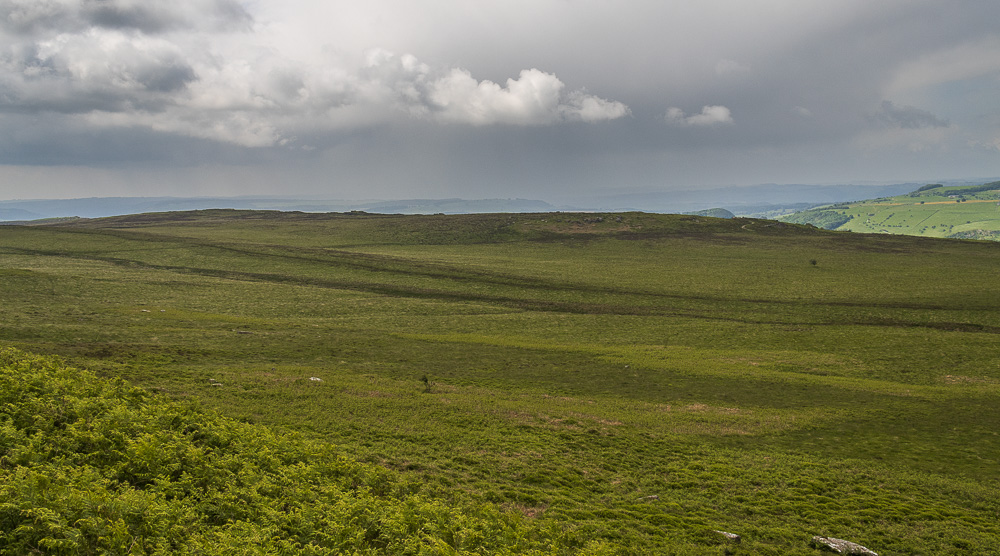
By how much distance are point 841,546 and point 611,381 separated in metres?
23.8

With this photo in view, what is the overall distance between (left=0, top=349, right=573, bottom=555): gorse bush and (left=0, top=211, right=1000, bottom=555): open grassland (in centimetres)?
221

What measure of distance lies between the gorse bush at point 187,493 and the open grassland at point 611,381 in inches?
87.0

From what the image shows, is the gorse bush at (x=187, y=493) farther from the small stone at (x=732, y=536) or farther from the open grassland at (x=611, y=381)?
the small stone at (x=732, y=536)

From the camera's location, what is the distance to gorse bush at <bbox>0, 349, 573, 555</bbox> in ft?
37.2

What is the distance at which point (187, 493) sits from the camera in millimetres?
15148

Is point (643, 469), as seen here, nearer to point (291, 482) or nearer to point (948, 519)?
point (948, 519)

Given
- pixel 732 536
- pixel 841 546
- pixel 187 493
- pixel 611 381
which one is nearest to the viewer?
pixel 187 493

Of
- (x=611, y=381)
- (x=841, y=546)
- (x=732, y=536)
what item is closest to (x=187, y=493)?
(x=732, y=536)

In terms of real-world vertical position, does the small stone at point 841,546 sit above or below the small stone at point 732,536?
below

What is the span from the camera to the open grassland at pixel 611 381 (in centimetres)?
2062

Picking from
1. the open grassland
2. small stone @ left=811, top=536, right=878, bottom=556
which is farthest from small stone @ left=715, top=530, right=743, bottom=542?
small stone @ left=811, top=536, right=878, bottom=556

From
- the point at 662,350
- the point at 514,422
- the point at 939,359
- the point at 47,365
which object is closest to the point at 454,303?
the point at 662,350

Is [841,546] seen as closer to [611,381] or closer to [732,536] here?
[732,536]

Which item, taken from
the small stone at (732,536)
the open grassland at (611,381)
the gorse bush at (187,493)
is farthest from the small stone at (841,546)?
the gorse bush at (187,493)
